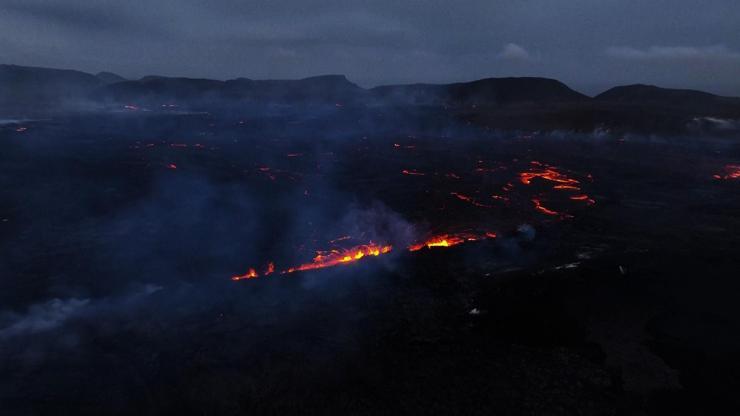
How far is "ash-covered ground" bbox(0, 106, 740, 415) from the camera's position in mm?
7711

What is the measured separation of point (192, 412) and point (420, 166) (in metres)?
26.5

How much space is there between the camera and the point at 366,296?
10961 millimetres

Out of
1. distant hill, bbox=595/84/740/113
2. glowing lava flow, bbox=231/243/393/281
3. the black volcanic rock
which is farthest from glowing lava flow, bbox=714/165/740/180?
the black volcanic rock

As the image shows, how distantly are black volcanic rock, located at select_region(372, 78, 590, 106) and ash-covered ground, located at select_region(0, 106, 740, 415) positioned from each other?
67.5 meters

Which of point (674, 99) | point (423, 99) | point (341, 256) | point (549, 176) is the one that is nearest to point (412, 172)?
point (549, 176)

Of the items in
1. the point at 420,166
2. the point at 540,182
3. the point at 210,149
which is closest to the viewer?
the point at 540,182

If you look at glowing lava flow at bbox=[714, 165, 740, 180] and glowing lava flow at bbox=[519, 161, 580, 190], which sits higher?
glowing lava flow at bbox=[714, 165, 740, 180]

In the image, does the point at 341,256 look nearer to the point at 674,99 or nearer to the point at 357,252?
the point at 357,252

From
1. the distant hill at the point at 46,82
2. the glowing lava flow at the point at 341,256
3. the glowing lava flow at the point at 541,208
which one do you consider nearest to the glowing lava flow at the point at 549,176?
the glowing lava flow at the point at 541,208

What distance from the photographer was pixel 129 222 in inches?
687

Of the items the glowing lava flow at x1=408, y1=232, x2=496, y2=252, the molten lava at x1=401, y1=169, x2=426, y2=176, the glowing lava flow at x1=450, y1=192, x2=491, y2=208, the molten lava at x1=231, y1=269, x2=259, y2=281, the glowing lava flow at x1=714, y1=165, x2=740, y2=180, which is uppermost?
the glowing lava flow at x1=714, y1=165, x2=740, y2=180

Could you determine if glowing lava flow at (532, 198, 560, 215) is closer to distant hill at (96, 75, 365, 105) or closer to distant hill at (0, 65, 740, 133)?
distant hill at (0, 65, 740, 133)

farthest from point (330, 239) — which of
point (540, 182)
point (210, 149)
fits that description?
point (210, 149)

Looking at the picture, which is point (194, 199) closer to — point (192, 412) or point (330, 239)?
point (330, 239)
